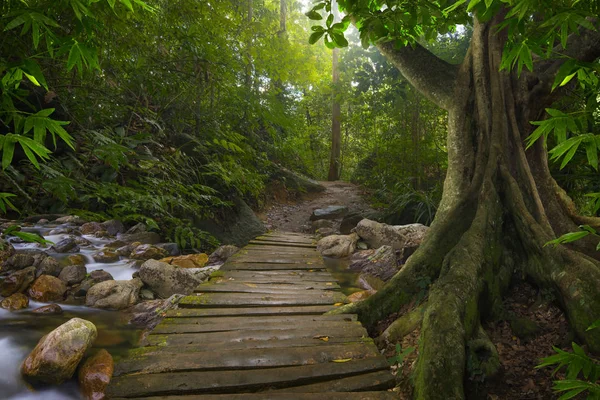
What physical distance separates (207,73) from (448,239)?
5.99 m

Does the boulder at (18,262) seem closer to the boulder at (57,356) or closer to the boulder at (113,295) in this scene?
the boulder at (113,295)

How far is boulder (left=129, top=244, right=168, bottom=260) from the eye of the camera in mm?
5223

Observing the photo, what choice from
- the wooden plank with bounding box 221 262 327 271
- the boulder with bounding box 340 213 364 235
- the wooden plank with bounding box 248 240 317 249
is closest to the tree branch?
the wooden plank with bounding box 221 262 327 271

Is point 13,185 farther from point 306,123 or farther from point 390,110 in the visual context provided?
point 306,123

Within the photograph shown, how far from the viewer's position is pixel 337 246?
6.35 m

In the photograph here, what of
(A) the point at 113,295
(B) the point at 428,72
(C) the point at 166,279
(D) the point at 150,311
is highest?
(B) the point at 428,72

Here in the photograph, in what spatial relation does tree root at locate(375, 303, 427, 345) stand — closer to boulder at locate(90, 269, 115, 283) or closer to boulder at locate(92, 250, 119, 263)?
boulder at locate(90, 269, 115, 283)

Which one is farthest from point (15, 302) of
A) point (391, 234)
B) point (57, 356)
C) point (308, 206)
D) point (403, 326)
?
point (308, 206)

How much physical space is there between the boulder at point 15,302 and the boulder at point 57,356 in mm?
1050

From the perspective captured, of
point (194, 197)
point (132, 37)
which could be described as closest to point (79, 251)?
point (194, 197)

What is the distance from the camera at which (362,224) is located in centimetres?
692

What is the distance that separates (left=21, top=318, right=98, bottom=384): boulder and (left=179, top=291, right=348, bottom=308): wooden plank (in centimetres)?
85

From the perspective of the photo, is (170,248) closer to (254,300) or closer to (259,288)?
(259,288)

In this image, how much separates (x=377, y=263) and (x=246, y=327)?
3.19m
